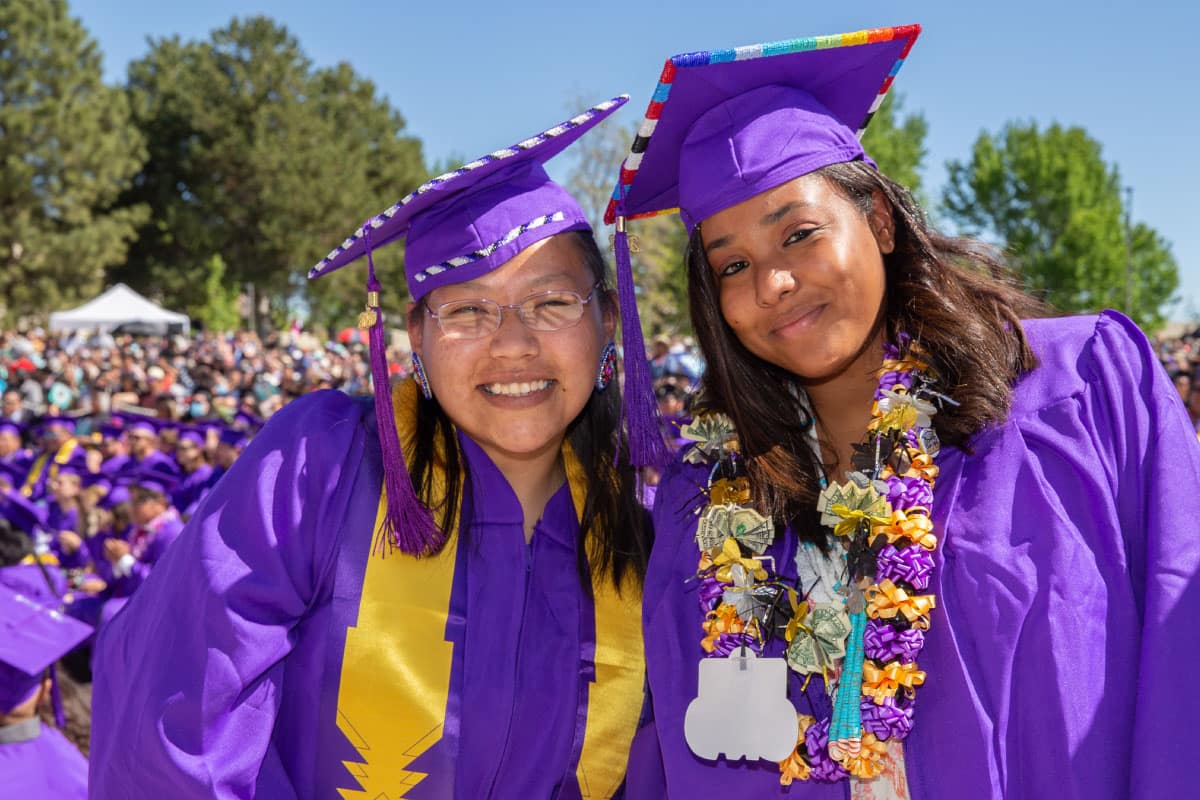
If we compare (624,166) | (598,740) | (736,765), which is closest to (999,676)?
(736,765)

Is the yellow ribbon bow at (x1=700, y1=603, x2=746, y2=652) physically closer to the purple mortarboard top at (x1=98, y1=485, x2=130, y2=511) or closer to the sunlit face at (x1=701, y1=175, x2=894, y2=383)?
the sunlit face at (x1=701, y1=175, x2=894, y2=383)

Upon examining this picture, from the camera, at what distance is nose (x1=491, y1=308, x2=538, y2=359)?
2260mm

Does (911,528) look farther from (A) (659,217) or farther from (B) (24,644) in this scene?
(A) (659,217)

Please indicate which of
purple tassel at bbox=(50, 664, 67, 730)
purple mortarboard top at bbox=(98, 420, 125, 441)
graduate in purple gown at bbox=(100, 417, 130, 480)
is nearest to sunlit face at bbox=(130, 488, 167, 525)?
graduate in purple gown at bbox=(100, 417, 130, 480)

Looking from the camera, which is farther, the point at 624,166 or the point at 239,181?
the point at 239,181

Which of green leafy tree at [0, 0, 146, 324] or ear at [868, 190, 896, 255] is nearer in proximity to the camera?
ear at [868, 190, 896, 255]

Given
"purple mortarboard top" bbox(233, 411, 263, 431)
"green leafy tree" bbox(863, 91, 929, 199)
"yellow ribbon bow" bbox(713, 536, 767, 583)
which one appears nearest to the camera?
"yellow ribbon bow" bbox(713, 536, 767, 583)

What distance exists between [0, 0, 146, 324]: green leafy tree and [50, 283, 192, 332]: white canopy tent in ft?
22.8

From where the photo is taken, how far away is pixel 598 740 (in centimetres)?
229

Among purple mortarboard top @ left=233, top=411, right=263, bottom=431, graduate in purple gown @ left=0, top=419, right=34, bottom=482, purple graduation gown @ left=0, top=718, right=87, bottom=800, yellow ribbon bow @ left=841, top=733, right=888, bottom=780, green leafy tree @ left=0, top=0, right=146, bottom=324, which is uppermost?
green leafy tree @ left=0, top=0, right=146, bottom=324

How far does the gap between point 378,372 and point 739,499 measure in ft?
2.79

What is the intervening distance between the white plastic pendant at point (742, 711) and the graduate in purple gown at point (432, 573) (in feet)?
1.19

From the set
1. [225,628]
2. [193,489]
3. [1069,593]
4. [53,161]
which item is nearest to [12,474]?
[193,489]

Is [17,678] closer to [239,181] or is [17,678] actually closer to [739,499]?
[739,499]
